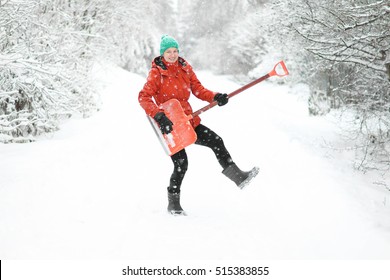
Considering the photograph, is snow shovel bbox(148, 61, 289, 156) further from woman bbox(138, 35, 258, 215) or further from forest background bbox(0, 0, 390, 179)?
forest background bbox(0, 0, 390, 179)

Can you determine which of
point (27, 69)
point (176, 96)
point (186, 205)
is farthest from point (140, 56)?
point (176, 96)

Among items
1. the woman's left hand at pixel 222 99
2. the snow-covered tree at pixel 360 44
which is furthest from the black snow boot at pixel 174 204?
the snow-covered tree at pixel 360 44

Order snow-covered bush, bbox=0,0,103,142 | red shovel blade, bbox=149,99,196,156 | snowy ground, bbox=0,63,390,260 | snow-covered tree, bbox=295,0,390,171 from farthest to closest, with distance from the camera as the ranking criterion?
snow-covered tree, bbox=295,0,390,171, snow-covered bush, bbox=0,0,103,142, red shovel blade, bbox=149,99,196,156, snowy ground, bbox=0,63,390,260

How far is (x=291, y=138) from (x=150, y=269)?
527cm

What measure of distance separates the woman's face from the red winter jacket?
43mm

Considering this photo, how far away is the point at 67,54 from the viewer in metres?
7.39

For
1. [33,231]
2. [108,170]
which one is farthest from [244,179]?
[108,170]

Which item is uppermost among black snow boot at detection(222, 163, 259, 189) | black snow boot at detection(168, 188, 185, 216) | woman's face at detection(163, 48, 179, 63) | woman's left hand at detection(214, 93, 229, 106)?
woman's face at detection(163, 48, 179, 63)

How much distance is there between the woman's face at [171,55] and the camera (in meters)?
3.52

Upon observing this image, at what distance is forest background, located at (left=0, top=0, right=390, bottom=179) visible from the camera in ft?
16.3

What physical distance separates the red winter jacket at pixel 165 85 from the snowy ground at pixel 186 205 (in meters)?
1.02

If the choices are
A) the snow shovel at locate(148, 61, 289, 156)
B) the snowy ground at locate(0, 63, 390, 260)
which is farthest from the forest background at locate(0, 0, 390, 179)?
the snow shovel at locate(148, 61, 289, 156)

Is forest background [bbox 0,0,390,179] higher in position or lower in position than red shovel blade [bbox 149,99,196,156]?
higher

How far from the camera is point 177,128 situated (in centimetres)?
350
